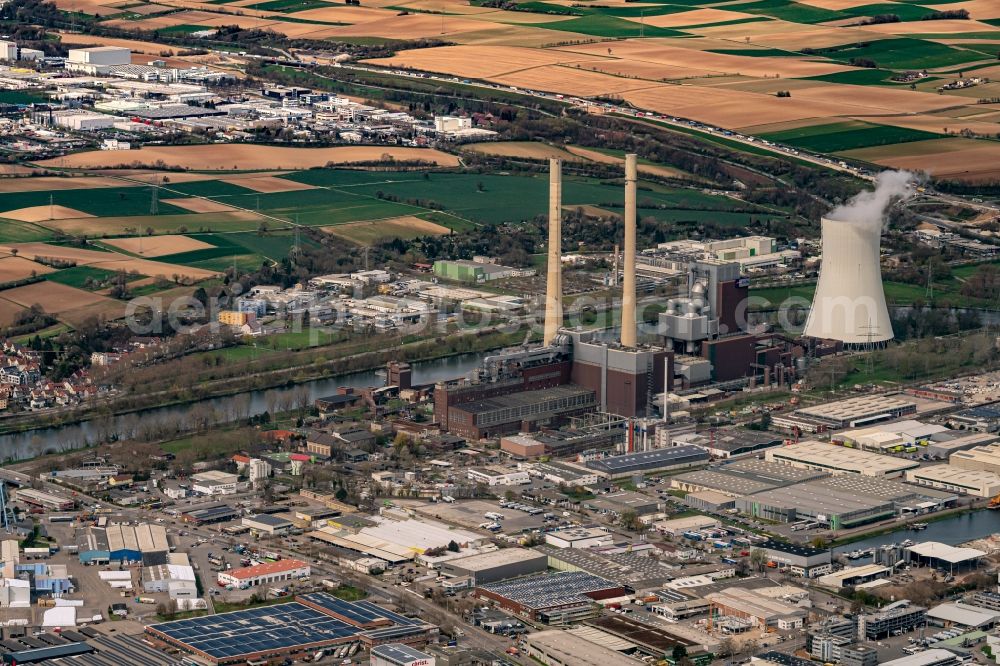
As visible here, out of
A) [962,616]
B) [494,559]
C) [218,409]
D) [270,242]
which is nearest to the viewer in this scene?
[962,616]

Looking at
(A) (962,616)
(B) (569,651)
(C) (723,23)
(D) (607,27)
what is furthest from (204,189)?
(A) (962,616)

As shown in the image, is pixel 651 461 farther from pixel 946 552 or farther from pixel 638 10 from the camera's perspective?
pixel 638 10

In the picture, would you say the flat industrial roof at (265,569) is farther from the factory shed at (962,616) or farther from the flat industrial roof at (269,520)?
the factory shed at (962,616)

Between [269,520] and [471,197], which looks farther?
[471,197]

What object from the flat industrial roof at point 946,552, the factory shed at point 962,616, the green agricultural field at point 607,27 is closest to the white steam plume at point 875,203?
the flat industrial roof at point 946,552

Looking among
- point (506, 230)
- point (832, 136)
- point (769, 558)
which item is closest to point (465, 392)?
point (769, 558)

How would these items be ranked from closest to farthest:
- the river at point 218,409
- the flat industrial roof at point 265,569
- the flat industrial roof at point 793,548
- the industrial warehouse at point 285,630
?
1. the industrial warehouse at point 285,630
2. the flat industrial roof at point 265,569
3. the flat industrial roof at point 793,548
4. the river at point 218,409

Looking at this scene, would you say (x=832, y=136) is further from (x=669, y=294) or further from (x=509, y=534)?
(x=509, y=534)

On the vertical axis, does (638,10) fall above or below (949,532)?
above
